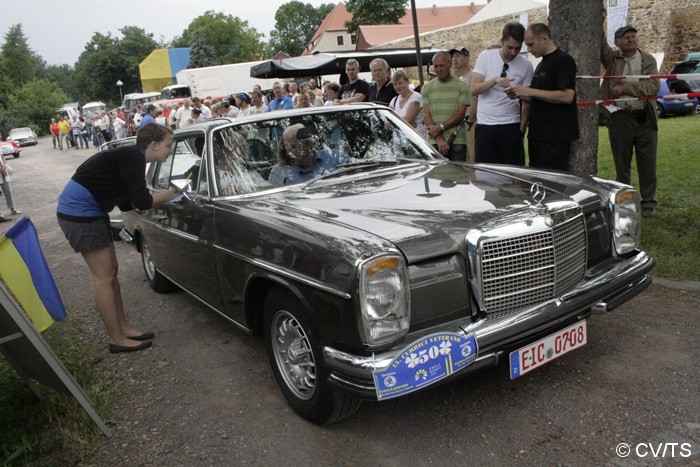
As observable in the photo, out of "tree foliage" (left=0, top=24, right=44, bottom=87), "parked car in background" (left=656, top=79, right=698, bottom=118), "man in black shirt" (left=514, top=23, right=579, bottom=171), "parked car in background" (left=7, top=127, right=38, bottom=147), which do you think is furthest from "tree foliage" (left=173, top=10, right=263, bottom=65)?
"man in black shirt" (left=514, top=23, right=579, bottom=171)

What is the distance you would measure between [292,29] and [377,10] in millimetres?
44212

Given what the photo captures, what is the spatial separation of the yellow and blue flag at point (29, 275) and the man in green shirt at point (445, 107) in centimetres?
436

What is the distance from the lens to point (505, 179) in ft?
11.3

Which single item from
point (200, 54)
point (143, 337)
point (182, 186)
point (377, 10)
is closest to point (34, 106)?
point (200, 54)

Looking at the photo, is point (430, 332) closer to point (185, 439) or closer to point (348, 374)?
point (348, 374)

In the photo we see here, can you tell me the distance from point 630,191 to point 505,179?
0.72 metres

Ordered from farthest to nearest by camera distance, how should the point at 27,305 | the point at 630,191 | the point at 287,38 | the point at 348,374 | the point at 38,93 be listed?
1. the point at 287,38
2. the point at 38,93
3. the point at 630,191
4. the point at 27,305
5. the point at 348,374

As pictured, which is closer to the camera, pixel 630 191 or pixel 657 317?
pixel 630 191

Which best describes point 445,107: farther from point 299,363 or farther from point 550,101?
point 299,363

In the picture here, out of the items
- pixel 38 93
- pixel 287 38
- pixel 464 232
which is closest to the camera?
pixel 464 232

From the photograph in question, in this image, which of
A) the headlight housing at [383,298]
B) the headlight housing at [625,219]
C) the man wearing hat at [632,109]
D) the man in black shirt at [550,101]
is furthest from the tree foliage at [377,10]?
the headlight housing at [383,298]

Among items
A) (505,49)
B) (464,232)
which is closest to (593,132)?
(505,49)

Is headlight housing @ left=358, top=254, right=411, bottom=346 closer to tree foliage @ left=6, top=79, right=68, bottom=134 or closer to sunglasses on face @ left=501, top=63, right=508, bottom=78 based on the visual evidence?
sunglasses on face @ left=501, top=63, right=508, bottom=78

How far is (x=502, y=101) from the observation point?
18.1 feet
